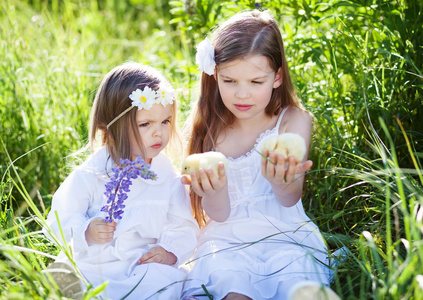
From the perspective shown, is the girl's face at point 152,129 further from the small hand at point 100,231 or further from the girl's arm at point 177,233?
the small hand at point 100,231

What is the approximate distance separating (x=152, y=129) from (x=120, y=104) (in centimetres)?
18

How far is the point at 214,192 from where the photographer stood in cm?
219

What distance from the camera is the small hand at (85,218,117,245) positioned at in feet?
7.19

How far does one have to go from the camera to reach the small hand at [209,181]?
2.10 meters

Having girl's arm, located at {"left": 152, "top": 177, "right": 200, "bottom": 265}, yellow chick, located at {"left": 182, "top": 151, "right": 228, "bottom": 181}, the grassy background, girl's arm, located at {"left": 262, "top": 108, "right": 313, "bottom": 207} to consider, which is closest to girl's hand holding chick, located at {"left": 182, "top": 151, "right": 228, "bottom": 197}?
yellow chick, located at {"left": 182, "top": 151, "right": 228, "bottom": 181}

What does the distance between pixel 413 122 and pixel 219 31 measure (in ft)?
3.64

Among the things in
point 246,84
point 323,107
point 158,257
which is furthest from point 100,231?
point 323,107

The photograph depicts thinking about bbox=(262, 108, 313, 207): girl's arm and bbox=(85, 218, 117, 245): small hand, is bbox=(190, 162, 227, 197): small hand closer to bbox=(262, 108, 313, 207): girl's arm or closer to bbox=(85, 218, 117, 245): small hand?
bbox=(262, 108, 313, 207): girl's arm

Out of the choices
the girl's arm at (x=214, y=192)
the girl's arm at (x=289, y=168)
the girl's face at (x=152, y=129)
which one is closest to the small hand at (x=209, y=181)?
the girl's arm at (x=214, y=192)

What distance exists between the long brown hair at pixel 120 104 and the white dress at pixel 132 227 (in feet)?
0.30

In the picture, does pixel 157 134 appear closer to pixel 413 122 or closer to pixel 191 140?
pixel 191 140

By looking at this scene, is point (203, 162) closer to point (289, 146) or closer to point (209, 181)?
point (209, 181)

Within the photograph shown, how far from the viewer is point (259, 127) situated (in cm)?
262

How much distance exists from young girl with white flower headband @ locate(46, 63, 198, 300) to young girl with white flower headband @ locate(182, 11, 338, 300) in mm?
116
